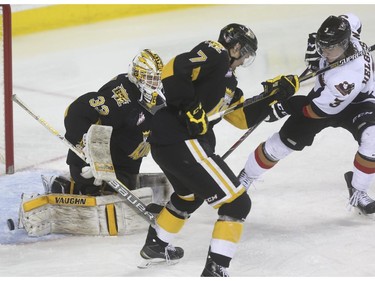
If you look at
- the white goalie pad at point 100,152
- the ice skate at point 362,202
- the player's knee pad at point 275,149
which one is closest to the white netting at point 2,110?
the white goalie pad at point 100,152

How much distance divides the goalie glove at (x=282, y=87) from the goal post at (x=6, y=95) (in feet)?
4.59

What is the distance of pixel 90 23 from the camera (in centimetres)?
760

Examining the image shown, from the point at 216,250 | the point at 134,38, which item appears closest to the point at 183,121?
the point at 216,250

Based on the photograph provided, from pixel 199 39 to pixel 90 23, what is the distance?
100 cm

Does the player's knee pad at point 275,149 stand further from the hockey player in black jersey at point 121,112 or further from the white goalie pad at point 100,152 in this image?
the white goalie pad at point 100,152

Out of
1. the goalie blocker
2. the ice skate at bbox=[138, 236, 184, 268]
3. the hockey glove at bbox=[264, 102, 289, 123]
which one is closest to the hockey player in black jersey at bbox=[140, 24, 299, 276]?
the ice skate at bbox=[138, 236, 184, 268]

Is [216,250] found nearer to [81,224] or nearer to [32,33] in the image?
[81,224]

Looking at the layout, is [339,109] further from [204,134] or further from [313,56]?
[204,134]

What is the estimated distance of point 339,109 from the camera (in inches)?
154

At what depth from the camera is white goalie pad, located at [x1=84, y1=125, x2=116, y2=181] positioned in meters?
3.62

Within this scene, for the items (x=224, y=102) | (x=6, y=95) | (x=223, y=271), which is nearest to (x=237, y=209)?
(x=223, y=271)

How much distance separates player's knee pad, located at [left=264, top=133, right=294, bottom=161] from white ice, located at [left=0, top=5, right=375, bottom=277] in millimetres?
235

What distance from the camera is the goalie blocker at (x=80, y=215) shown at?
3836 millimetres

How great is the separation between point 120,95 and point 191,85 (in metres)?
0.73
